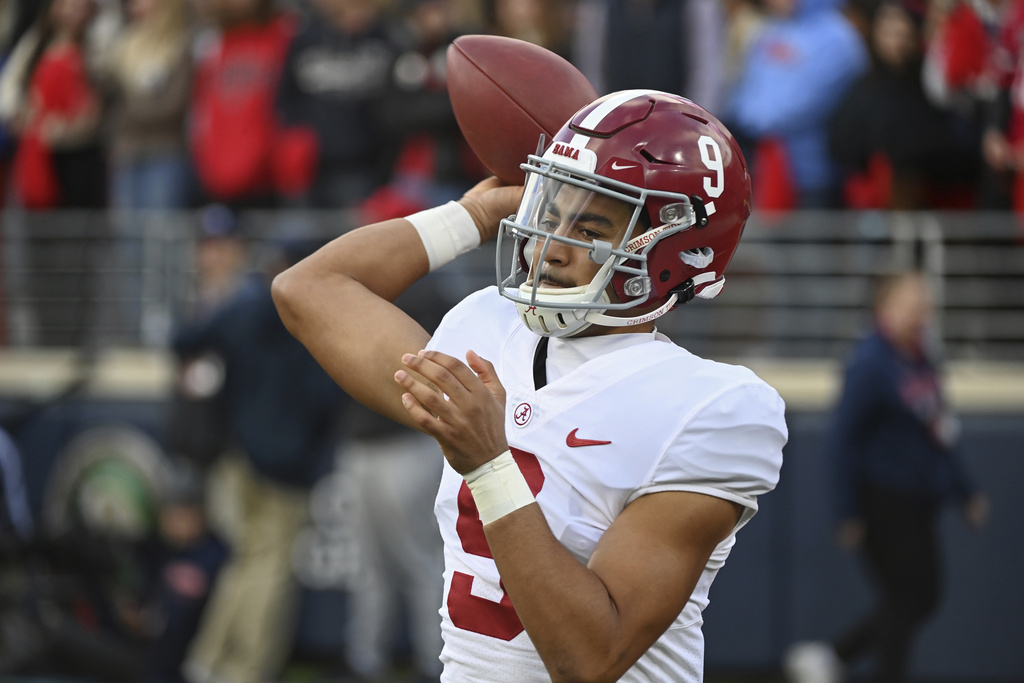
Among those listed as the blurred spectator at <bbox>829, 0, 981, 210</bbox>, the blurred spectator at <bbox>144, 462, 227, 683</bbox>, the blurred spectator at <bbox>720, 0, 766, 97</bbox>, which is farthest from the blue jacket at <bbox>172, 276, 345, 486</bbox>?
the blurred spectator at <bbox>829, 0, 981, 210</bbox>

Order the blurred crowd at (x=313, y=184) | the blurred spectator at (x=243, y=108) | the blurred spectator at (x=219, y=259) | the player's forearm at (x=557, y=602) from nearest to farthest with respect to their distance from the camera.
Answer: the player's forearm at (x=557, y=602)
the blurred crowd at (x=313, y=184)
the blurred spectator at (x=219, y=259)
the blurred spectator at (x=243, y=108)

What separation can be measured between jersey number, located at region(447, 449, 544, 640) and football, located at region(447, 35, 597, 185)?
661mm

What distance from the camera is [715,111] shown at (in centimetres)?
626

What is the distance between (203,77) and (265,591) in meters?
2.78

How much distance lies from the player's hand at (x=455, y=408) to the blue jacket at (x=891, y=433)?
397 cm

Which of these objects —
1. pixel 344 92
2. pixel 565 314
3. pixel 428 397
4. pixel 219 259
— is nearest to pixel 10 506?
pixel 219 259

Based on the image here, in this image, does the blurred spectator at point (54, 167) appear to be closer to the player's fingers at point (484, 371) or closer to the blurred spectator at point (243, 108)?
the blurred spectator at point (243, 108)

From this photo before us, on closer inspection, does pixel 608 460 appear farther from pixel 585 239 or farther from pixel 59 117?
pixel 59 117

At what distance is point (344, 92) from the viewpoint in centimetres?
657

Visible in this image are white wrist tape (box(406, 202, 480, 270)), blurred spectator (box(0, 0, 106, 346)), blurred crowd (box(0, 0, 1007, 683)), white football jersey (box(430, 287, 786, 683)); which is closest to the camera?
white football jersey (box(430, 287, 786, 683))

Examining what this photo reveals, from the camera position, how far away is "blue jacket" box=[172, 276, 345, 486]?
5.91 metres

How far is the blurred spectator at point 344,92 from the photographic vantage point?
21.5 ft

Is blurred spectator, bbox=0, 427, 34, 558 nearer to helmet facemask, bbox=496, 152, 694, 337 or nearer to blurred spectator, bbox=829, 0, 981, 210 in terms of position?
blurred spectator, bbox=829, 0, 981, 210

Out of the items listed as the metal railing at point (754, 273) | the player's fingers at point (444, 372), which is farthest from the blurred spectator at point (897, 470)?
the player's fingers at point (444, 372)
